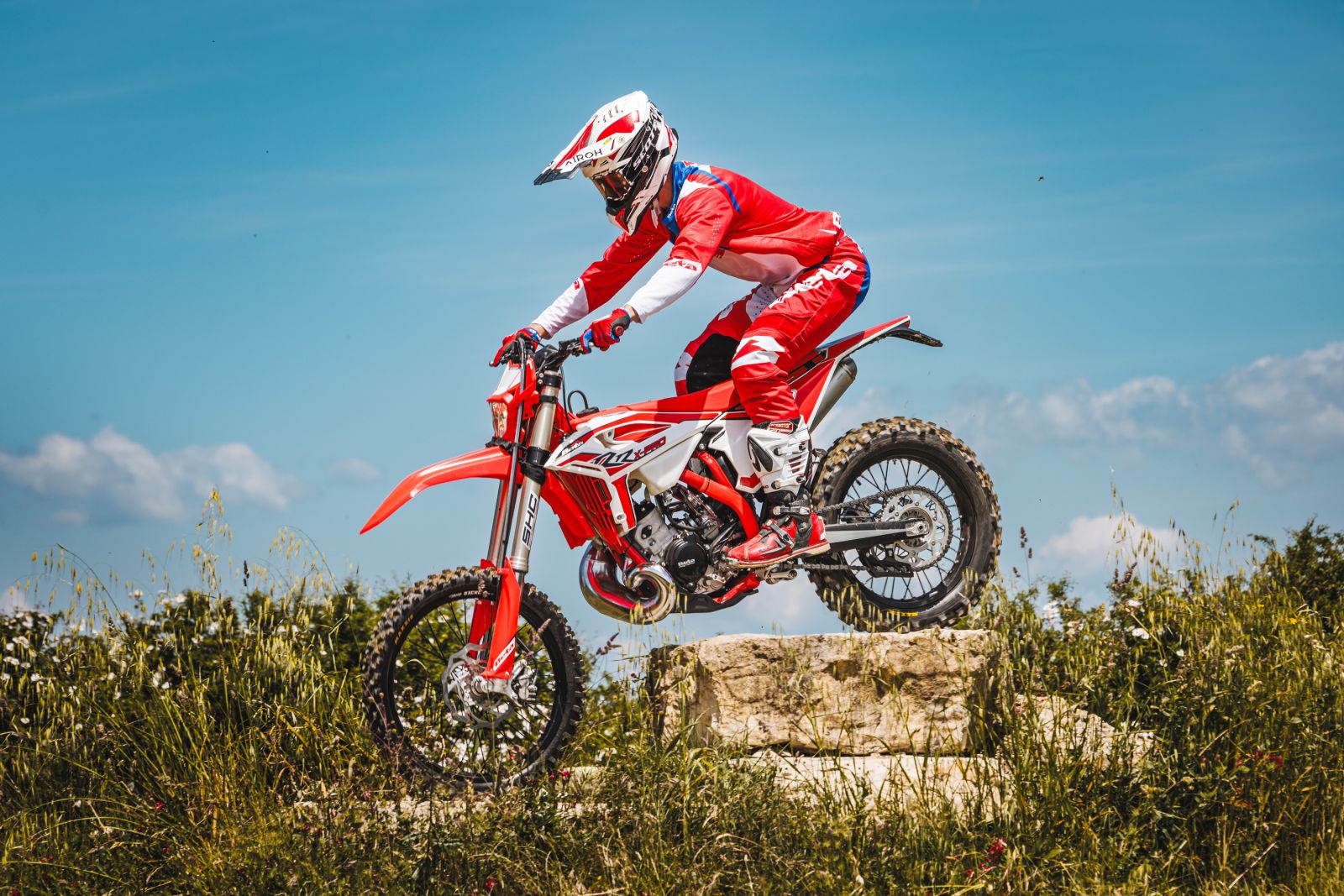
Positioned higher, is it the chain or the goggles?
the goggles

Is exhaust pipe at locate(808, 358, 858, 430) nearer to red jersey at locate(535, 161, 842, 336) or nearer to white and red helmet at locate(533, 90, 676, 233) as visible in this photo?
red jersey at locate(535, 161, 842, 336)

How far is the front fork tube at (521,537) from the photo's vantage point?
18.6 ft

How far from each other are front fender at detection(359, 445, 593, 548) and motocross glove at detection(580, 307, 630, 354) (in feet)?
2.27

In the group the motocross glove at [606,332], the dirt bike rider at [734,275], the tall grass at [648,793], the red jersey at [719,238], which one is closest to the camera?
the tall grass at [648,793]

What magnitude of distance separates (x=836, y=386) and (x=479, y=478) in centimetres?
218

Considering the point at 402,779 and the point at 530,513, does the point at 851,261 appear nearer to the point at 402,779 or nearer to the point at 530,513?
the point at 530,513

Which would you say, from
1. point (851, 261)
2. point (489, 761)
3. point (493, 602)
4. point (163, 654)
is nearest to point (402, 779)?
point (489, 761)

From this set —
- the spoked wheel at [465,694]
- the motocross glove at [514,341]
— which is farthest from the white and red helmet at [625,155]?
the spoked wheel at [465,694]

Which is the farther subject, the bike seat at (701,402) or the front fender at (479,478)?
the bike seat at (701,402)

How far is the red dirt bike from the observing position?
5648 mm

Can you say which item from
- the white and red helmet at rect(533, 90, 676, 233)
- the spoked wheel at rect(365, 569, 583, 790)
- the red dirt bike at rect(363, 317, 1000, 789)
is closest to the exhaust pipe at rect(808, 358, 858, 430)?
the red dirt bike at rect(363, 317, 1000, 789)

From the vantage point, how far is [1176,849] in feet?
16.1

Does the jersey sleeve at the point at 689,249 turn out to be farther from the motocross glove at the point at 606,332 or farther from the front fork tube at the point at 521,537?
the front fork tube at the point at 521,537

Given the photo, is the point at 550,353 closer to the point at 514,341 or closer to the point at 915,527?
the point at 514,341
